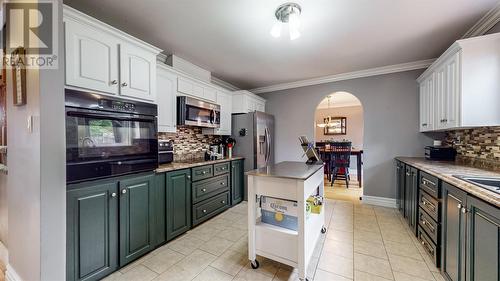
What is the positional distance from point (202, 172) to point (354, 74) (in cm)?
333

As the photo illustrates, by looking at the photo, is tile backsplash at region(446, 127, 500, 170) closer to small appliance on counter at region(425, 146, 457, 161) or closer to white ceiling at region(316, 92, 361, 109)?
small appliance on counter at region(425, 146, 457, 161)

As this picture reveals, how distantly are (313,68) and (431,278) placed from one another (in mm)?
3106

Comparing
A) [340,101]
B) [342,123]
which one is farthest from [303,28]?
[342,123]

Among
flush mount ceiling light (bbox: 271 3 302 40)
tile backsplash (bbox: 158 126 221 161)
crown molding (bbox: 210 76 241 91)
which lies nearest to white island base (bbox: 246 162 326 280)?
flush mount ceiling light (bbox: 271 3 302 40)

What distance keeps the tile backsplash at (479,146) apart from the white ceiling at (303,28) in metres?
1.22

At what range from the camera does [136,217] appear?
1874 mm

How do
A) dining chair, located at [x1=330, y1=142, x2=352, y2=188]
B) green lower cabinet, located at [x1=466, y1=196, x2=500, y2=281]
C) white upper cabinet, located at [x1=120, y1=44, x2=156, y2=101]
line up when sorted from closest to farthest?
1. green lower cabinet, located at [x1=466, y1=196, x2=500, y2=281]
2. white upper cabinet, located at [x1=120, y1=44, x2=156, y2=101]
3. dining chair, located at [x1=330, y1=142, x2=352, y2=188]

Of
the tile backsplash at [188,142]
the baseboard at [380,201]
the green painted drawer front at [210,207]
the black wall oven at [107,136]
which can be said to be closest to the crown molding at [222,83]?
the tile backsplash at [188,142]

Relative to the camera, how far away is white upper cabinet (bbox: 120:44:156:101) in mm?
1831

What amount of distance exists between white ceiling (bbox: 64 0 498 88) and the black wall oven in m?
0.97

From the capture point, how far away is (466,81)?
1976 millimetres

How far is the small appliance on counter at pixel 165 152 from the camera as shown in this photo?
100 inches

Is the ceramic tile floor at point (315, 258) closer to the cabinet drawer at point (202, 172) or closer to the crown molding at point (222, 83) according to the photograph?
the cabinet drawer at point (202, 172)

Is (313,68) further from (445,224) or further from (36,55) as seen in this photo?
(36,55)
